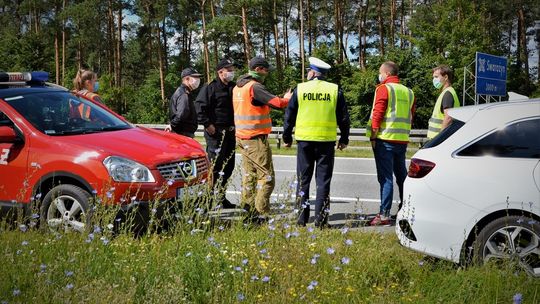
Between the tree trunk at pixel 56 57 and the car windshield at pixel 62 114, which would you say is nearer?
the car windshield at pixel 62 114

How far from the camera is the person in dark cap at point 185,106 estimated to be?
786cm

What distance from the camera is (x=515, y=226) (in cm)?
421

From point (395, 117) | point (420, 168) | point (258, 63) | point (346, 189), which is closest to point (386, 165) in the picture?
point (395, 117)

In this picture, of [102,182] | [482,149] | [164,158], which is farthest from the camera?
[164,158]

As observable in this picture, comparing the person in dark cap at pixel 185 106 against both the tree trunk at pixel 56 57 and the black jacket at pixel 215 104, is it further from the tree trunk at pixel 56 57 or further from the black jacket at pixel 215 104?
the tree trunk at pixel 56 57

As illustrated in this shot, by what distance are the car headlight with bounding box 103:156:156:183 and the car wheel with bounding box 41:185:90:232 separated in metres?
0.34

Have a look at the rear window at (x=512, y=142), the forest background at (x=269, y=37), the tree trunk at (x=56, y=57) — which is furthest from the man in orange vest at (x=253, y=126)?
the tree trunk at (x=56, y=57)

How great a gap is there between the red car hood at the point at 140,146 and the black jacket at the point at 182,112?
141cm

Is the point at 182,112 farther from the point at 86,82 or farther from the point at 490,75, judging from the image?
the point at 490,75

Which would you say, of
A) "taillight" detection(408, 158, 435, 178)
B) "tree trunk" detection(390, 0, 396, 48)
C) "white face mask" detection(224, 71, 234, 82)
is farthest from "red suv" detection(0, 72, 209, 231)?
"tree trunk" detection(390, 0, 396, 48)

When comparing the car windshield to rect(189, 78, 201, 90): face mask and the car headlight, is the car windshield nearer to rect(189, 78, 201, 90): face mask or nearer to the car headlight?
the car headlight

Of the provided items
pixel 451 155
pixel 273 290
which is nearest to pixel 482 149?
pixel 451 155

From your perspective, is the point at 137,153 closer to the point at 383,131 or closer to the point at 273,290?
the point at 273,290

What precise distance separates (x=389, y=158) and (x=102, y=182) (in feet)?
11.2
